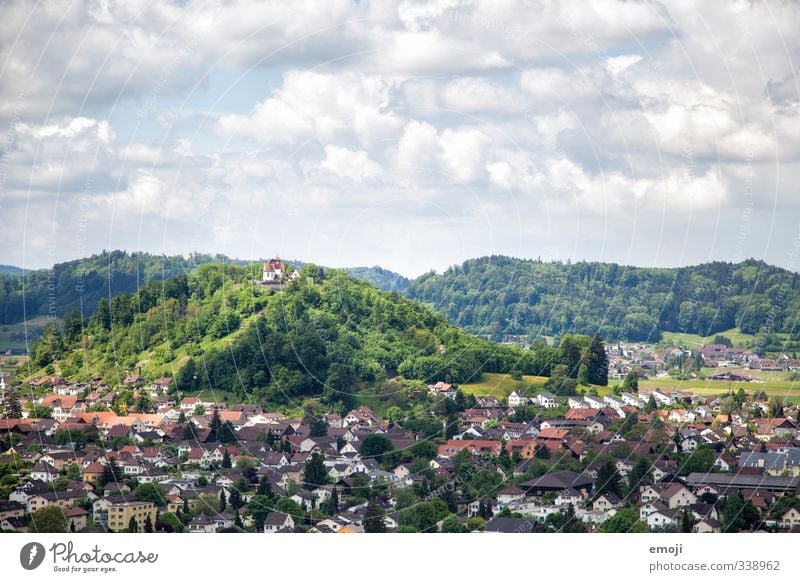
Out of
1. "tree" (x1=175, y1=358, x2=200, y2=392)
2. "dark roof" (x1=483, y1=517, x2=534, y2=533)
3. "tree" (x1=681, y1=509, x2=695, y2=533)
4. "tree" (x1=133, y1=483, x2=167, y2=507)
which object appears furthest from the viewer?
"tree" (x1=175, y1=358, x2=200, y2=392)

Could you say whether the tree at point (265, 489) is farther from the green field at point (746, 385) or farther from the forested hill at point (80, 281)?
the forested hill at point (80, 281)

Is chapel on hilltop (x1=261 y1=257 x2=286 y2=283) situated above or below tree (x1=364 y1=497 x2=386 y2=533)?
above

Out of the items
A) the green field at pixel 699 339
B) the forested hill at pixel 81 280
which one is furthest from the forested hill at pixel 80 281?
the green field at pixel 699 339

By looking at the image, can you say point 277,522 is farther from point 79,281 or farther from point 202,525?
point 79,281

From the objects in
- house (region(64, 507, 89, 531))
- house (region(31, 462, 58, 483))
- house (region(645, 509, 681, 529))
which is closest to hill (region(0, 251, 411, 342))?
house (region(31, 462, 58, 483))

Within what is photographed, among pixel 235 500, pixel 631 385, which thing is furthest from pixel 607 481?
pixel 631 385

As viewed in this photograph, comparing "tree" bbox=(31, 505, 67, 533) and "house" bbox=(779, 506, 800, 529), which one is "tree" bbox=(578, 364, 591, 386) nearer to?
"house" bbox=(779, 506, 800, 529)

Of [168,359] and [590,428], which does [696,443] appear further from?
[168,359]
